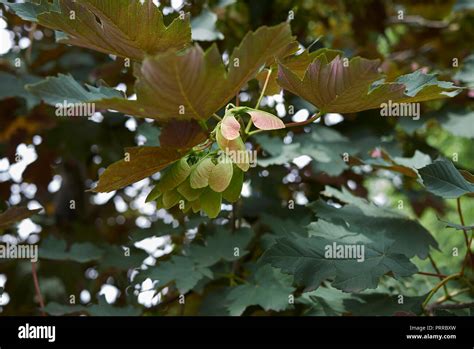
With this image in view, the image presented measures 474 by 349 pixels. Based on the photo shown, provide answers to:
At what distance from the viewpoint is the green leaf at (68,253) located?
3.69 ft

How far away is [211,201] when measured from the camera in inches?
24.7

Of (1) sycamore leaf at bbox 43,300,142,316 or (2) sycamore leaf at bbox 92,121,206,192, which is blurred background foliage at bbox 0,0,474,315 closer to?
(1) sycamore leaf at bbox 43,300,142,316

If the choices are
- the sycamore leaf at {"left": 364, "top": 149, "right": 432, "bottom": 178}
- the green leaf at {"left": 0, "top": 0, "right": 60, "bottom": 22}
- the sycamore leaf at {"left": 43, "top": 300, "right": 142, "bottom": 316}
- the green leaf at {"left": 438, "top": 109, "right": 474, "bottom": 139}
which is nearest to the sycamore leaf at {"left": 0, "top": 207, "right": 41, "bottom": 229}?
the sycamore leaf at {"left": 43, "top": 300, "right": 142, "bottom": 316}

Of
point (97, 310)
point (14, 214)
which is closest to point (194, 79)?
point (14, 214)

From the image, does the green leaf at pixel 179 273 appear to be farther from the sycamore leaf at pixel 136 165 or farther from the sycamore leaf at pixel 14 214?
the sycamore leaf at pixel 136 165

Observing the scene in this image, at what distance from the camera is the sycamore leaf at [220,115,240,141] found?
22.6 inches

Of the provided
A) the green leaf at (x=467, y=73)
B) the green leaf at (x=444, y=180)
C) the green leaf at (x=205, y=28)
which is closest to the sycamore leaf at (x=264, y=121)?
the green leaf at (x=444, y=180)

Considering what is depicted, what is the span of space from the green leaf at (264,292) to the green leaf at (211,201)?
333mm

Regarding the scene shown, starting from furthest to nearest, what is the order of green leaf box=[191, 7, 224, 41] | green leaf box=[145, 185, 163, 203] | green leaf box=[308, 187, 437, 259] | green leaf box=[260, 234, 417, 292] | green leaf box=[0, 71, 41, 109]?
green leaf box=[0, 71, 41, 109] → green leaf box=[191, 7, 224, 41] → green leaf box=[308, 187, 437, 259] → green leaf box=[260, 234, 417, 292] → green leaf box=[145, 185, 163, 203]

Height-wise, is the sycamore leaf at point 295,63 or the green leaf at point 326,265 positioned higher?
the sycamore leaf at point 295,63

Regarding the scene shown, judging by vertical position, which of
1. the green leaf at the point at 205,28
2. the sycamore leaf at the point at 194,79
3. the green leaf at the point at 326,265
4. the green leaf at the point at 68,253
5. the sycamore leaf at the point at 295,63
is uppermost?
the green leaf at the point at 205,28

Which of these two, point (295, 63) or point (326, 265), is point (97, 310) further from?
point (295, 63)

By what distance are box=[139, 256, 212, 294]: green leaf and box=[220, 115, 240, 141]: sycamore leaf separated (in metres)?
0.42

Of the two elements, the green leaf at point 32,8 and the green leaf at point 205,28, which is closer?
the green leaf at point 32,8
